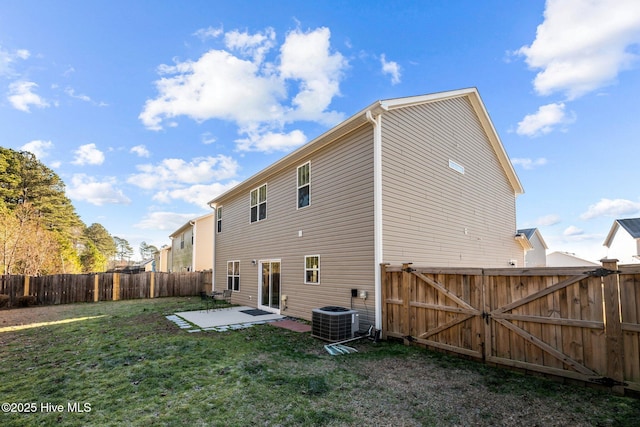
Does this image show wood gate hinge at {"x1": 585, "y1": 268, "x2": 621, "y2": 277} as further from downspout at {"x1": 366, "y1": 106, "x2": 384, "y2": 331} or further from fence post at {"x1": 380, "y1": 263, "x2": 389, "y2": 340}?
downspout at {"x1": 366, "y1": 106, "x2": 384, "y2": 331}

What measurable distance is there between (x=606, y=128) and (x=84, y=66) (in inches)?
765

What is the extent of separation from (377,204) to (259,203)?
6.55m

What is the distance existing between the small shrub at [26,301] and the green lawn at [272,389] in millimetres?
9483

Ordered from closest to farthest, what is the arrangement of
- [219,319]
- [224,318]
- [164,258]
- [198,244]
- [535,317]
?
[535,317]
[219,319]
[224,318]
[198,244]
[164,258]

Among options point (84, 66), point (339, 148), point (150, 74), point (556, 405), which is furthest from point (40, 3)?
point (556, 405)

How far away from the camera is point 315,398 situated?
12.6ft

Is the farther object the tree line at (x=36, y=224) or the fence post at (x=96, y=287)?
the tree line at (x=36, y=224)

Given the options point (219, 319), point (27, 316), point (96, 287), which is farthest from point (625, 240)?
point (27, 316)

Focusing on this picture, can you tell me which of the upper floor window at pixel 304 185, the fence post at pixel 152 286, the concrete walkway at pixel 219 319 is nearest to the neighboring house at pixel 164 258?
the fence post at pixel 152 286

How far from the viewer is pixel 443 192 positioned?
9.41 m

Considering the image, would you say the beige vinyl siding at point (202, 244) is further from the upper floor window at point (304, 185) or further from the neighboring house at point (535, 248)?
the neighboring house at point (535, 248)

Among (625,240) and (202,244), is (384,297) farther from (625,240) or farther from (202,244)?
(625,240)

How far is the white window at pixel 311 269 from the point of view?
8.99 metres

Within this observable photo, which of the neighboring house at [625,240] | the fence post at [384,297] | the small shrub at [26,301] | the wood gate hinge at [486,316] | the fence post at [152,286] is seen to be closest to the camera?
the wood gate hinge at [486,316]
